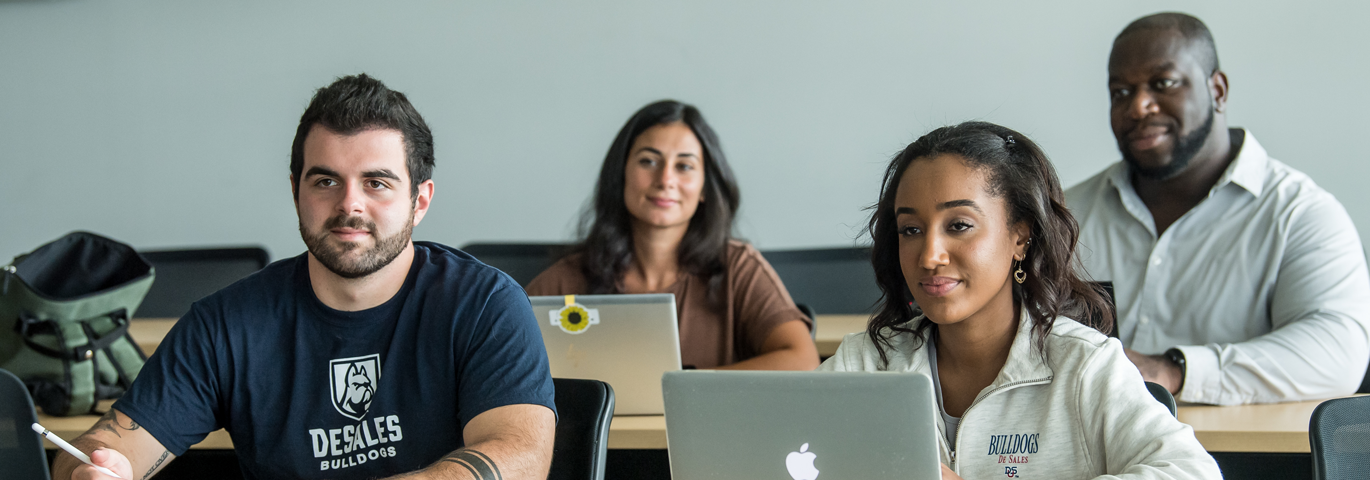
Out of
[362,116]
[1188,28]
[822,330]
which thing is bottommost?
[822,330]

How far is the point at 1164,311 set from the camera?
218cm

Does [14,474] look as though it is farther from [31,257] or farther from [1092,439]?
[1092,439]

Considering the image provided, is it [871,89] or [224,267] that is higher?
[871,89]

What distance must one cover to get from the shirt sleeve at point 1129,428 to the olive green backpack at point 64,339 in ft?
6.27

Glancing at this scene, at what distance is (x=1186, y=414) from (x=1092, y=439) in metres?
0.64

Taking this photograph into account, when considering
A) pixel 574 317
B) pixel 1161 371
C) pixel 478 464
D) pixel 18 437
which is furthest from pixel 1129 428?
pixel 18 437

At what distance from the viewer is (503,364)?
1370 mm

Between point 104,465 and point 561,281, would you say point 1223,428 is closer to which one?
point 561,281

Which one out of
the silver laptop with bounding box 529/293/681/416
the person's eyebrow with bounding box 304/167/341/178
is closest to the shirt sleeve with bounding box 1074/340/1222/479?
the silver laptop with bounding box 529/293/681/416

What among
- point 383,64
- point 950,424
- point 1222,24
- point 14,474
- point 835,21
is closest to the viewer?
point 950,424

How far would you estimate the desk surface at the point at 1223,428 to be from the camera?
1.60 m

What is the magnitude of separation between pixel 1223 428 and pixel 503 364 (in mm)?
1233

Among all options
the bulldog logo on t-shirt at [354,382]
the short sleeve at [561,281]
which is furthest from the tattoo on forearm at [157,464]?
the short sleeve at [561,281]

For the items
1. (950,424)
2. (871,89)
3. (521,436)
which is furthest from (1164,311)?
(521,436)
